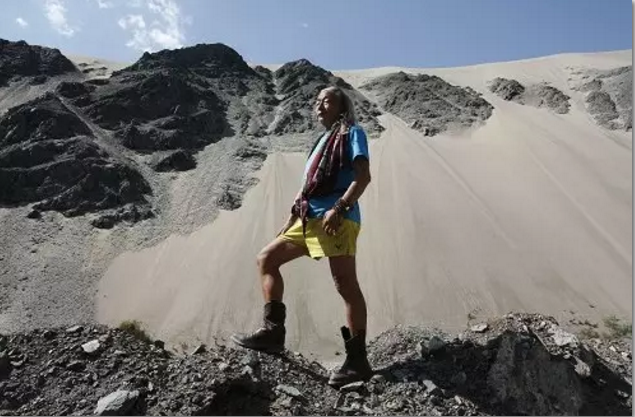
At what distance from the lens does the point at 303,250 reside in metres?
4.07

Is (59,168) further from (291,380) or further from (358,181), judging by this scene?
(358,181)

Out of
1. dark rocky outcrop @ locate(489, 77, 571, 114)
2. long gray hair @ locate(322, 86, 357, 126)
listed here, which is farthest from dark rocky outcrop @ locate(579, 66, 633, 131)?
long gray hair @ locate(322, 86, 357, 126)

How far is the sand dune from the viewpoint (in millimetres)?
9867

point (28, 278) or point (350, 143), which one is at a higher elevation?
point (350, 143)

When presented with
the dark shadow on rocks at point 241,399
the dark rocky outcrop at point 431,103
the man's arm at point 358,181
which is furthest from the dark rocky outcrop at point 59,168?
the man's arm at point 358,181

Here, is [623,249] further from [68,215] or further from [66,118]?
[66,118]

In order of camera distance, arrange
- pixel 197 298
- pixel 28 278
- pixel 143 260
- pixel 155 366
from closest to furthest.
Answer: pixel 155 366, pixel 197 298, pixel 28 278, pixel 143 260

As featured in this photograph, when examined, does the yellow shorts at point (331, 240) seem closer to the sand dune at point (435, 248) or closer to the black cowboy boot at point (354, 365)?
the black cowboy boot at point (354, 365)

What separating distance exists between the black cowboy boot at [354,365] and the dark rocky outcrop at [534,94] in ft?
62.3

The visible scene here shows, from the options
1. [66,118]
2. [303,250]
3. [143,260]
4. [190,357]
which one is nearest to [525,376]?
[303,250]

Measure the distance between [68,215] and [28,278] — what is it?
8.57 ft

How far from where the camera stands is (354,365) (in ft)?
12.7

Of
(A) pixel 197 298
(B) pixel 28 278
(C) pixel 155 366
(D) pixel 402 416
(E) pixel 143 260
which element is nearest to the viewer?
(D) pixel 402 416

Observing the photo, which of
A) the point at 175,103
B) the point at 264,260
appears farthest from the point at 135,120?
the point at 264,260
